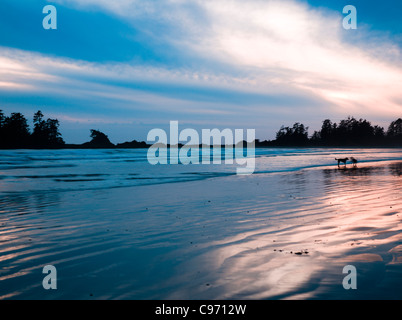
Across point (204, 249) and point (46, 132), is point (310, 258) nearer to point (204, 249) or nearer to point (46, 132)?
point (204, 249)

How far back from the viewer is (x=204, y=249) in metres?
4.86

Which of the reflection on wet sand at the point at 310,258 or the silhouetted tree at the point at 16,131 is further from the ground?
the silhouetted tree at the point at 16,131

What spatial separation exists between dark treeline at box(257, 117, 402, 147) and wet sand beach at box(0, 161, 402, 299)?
134613 millimetres

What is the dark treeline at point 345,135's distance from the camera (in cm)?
13062

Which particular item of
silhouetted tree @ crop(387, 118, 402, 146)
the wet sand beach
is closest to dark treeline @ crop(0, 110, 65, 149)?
the wet sand beach

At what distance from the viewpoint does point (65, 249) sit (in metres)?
4.97

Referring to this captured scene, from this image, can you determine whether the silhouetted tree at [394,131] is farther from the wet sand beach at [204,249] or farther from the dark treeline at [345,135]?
the wet sand beach at [204,249]

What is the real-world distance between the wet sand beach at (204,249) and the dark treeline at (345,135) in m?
135

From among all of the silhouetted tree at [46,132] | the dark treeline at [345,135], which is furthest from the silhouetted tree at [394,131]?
the silhouetted tree at [46,132]

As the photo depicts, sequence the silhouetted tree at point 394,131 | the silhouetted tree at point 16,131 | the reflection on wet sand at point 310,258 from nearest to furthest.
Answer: the reflection on wet sand at point 310,258 < the silhouetted tree at point 16,131 < the silhouetted tree at point 394,131

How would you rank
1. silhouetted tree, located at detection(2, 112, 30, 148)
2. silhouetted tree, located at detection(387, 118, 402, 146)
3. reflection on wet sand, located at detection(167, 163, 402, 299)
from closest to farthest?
reflection on wet sand, located at detection(167, 163, 402, 299) → silhouetted tree, located at detection(2, 112, 30, 148) → silhouetted tree, located at detection(387, 118, 402, 146)

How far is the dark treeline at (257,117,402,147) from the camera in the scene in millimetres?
130625

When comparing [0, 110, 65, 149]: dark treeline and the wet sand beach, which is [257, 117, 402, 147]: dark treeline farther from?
the wet sand beach

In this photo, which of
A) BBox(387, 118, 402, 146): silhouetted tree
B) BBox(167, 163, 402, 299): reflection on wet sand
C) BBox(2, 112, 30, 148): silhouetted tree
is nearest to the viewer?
BBox(167, 163, 402, 299): reflection on wet sand
